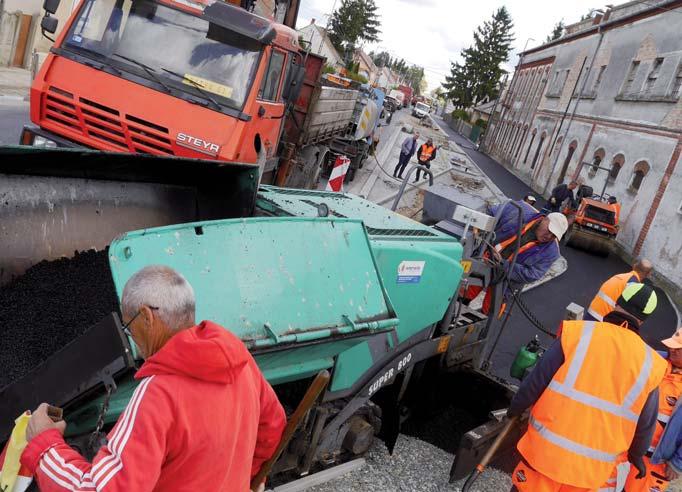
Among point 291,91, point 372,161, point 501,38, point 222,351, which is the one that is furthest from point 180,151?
point 501,38

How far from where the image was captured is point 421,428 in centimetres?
529

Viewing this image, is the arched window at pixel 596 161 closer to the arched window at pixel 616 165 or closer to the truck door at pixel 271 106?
the arched window at pixel 616 165

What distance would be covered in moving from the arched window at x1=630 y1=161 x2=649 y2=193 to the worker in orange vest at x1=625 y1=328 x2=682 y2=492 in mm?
18103

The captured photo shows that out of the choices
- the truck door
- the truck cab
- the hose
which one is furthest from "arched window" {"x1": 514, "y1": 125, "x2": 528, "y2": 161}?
the truck cab

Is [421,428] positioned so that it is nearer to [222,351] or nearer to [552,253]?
[552,253]

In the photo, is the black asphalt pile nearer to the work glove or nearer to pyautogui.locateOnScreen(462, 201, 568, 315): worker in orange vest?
the work glove

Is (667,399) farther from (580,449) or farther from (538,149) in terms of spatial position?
(538,149)

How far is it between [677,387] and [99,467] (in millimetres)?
3791

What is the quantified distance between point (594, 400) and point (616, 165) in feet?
72.2

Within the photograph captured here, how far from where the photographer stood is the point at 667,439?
3934mm

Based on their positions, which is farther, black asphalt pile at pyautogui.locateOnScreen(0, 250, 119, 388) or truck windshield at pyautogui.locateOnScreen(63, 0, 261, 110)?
truck windshield at pyautogui.locateOnScreen(63, 0, 261, 110)

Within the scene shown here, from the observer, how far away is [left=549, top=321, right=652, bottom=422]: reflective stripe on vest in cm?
330

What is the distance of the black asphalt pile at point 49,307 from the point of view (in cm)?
285

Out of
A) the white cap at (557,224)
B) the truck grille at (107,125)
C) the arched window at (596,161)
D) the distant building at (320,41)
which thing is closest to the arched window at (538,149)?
the arched window at (596,161)
